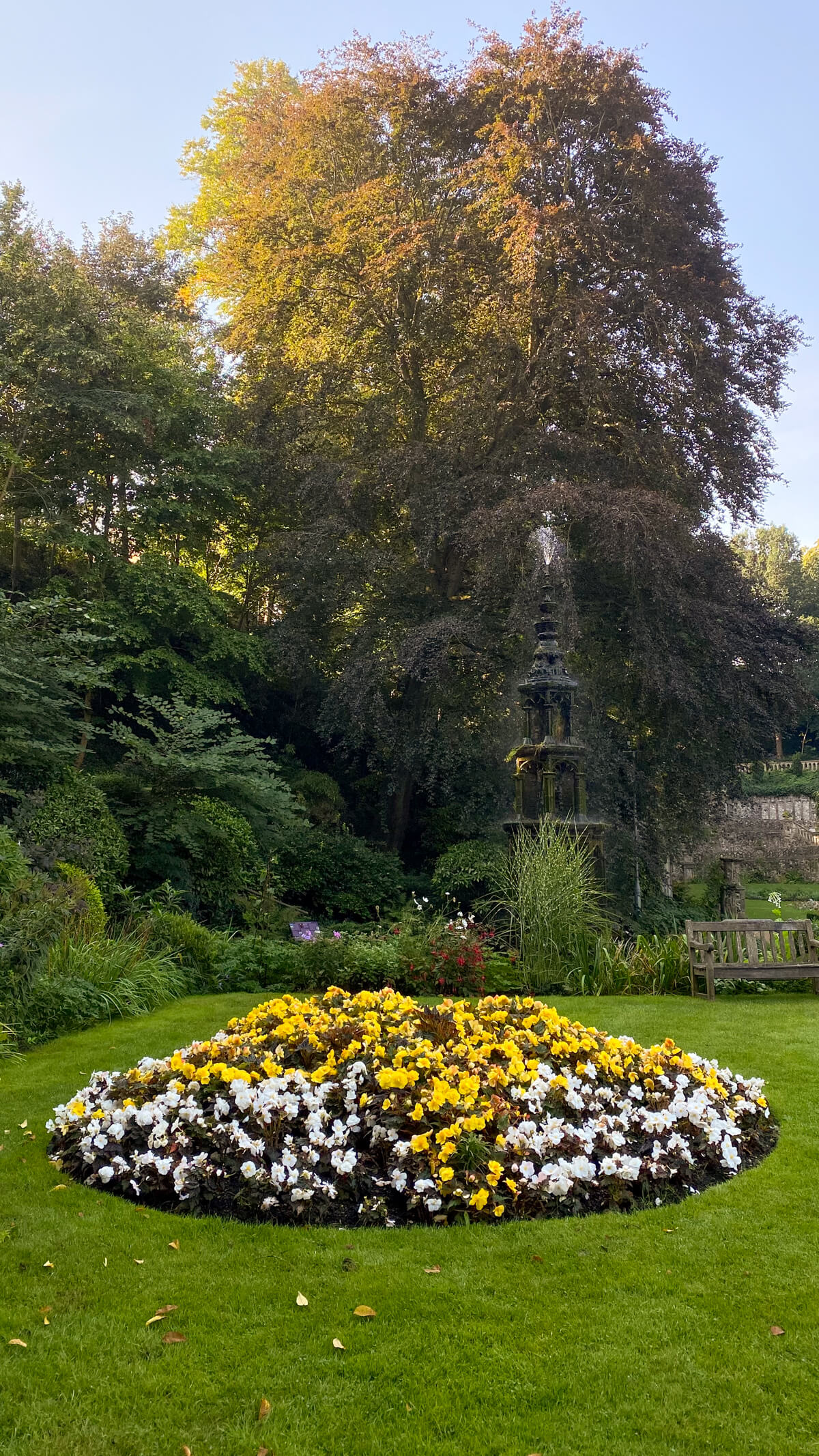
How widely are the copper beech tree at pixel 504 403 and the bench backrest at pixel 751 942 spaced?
3.83 metres

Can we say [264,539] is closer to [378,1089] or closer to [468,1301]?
[378,1089]

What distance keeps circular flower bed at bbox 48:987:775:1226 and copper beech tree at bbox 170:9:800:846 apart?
749 centimetres

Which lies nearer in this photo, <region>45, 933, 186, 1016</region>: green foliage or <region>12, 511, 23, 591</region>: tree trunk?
<region>45, 933, 186, 1016</region>: green foliage

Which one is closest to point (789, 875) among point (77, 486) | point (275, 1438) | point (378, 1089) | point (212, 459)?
point (212, 459)

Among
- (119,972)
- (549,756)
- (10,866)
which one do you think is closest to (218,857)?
(119,972)

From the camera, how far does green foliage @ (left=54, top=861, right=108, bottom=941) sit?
23.7ft

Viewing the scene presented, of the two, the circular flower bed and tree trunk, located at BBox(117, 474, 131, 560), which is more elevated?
tree trunk, located at BBox(117, 474, 131, 560)

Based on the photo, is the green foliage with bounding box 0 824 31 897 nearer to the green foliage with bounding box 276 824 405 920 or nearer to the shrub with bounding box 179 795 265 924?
the shrub with bounding box 179 795 265 924

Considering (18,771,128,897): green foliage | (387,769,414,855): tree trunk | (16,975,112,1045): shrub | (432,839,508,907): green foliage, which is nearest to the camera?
(16,975,112,1045): shrub

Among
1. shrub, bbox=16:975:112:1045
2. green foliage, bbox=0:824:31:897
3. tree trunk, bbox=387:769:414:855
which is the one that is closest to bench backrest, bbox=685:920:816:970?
shrub, bbox=16:975:112:1045

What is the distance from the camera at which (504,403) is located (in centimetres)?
1267

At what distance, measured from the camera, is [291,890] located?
11.8 meters

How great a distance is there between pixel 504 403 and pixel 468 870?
19.9ft

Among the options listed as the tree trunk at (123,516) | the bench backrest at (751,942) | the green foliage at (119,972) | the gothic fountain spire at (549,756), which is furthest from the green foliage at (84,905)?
the tree trunk at (123,516)
